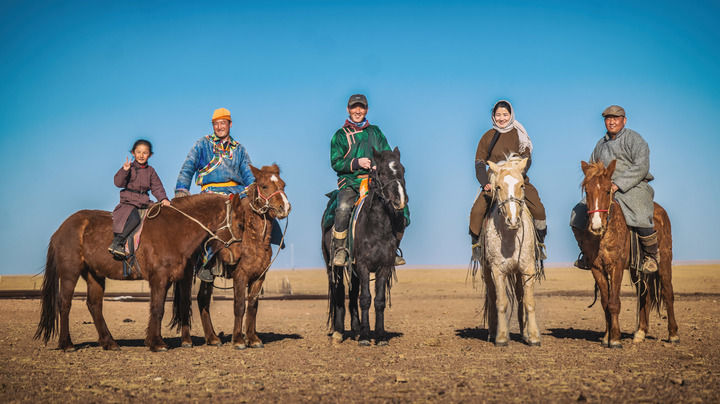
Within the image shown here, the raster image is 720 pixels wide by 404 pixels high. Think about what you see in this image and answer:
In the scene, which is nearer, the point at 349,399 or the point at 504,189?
the point at 349,399

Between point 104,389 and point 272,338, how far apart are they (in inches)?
216

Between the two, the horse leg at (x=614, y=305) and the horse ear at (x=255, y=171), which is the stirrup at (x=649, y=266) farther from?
the horse ear at (x=255, y=171)

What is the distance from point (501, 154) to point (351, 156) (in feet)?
8.25

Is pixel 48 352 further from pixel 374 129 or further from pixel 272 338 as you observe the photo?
pixel 374 129

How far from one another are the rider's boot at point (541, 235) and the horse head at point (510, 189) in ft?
2.19

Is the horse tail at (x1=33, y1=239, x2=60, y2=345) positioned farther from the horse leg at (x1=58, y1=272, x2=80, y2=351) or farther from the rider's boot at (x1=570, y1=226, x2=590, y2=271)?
the rider's boot at (x1=570, y1=226, x2=590, y2=271)

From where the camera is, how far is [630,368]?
25.9 feet

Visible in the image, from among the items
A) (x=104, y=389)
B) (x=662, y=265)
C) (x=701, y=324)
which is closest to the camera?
(x=104, y=389)

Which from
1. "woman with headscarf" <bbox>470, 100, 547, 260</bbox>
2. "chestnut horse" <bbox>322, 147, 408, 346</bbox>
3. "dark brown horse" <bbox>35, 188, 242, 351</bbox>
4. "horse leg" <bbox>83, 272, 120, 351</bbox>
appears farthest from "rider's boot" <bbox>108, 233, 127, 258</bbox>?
"woman with headscarf" <bbox>470, 100, 547, 260</bbox>

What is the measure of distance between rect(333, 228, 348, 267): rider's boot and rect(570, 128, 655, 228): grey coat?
373 cm

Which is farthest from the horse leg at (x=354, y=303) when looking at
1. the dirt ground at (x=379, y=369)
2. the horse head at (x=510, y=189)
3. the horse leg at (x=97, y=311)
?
the horse leg at (x=97, y=311)

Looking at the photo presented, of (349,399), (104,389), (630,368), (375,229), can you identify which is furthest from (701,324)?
(104,389)

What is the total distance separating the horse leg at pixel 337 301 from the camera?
37.0ft

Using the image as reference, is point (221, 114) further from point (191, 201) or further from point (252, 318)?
point (252, 318)
